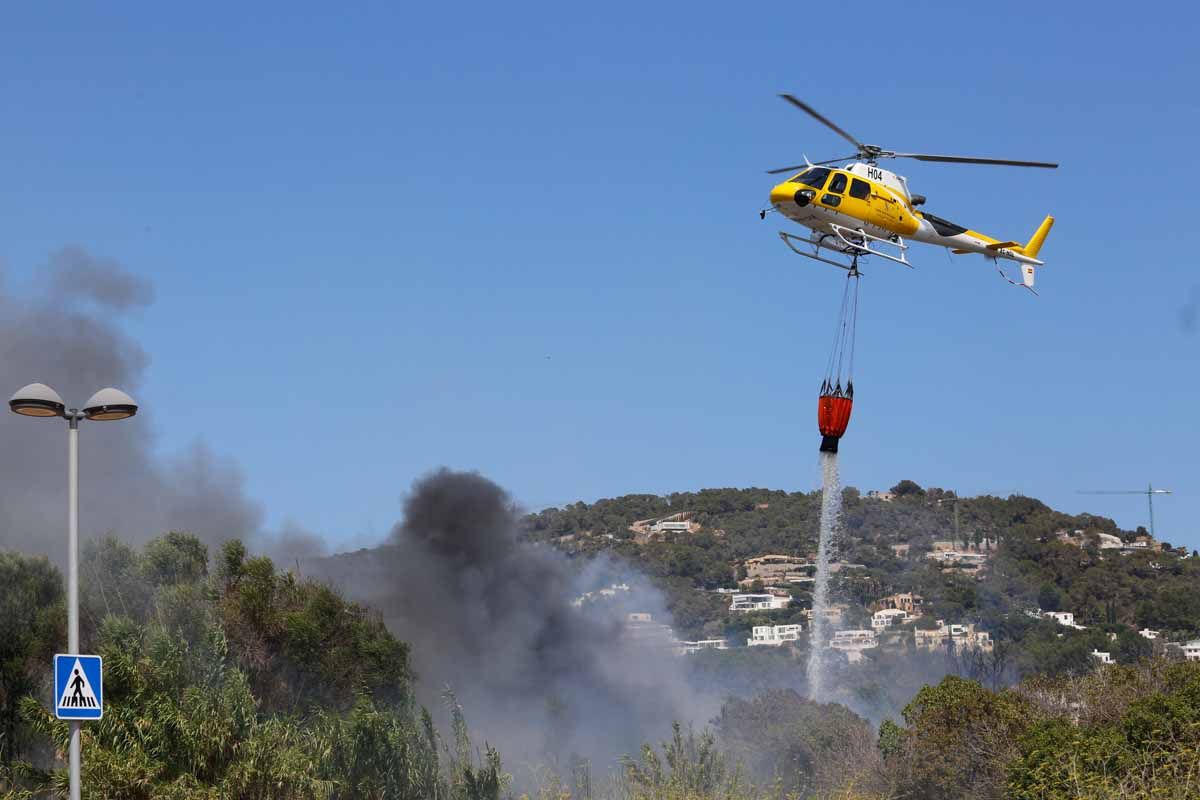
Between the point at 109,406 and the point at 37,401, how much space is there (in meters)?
0.91

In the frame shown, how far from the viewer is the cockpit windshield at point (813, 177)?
49.2 m

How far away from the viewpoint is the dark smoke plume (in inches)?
3720

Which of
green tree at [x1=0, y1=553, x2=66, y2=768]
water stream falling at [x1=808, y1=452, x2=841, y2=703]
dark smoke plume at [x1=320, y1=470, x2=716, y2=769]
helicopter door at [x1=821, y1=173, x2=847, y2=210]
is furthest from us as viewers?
dark smoke plume at [x1=320, y1=470, x2=716, y2=769]

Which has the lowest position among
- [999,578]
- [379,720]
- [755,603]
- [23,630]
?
[379,720]

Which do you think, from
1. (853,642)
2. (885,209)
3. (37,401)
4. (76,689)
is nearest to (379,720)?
(76,689)

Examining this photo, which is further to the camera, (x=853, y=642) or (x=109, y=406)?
(x=853, y=642)

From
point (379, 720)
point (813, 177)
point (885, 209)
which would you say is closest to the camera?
point (379, 720)

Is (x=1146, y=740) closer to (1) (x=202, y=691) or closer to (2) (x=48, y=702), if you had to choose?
(1) (x=202, y=691)

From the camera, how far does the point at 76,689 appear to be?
2192 centimetres

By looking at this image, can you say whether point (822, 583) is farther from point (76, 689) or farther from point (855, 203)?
point (76, 689)

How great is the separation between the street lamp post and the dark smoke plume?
62.5 meters

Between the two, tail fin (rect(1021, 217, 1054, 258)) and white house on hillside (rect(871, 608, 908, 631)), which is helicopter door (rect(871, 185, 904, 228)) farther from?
white house on hillside (rect(871, 608, 908, 631))

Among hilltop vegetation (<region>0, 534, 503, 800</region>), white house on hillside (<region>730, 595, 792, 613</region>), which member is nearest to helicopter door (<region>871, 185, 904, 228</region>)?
hilltop vegetation (<region>0, 534, 503, 800</region>)

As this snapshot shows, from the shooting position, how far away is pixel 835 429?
182 ft
